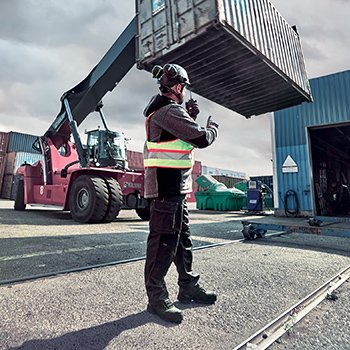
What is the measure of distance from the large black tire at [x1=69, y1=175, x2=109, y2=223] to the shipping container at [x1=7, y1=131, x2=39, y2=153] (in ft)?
77.5

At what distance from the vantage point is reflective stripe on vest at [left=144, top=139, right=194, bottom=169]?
1.83m

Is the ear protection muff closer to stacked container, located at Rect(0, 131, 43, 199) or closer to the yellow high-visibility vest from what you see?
the yellow high-visibility vest

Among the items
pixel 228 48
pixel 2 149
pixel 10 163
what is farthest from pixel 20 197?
pixel 2 149

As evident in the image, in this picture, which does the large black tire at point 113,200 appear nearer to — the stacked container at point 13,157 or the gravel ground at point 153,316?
the gravel ground at point 153,316

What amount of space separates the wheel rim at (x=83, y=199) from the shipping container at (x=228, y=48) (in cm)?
323

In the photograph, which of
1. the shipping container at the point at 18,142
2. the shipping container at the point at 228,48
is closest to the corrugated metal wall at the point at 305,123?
the shipping container at the point at 228,48

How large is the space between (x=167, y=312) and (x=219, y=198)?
13206 millimetres

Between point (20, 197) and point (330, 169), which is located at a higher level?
point (330, 169)

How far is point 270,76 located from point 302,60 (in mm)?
1991

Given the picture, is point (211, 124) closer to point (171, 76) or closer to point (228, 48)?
point (171, 76)

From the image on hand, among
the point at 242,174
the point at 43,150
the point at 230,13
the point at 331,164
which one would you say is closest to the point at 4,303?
the point at 230,13

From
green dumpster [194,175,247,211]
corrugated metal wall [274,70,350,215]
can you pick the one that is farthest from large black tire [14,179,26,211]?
corrugated metal wall [274,70,350,215]

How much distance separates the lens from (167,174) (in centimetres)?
183

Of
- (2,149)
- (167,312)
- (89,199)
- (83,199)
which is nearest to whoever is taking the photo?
(167,312)
